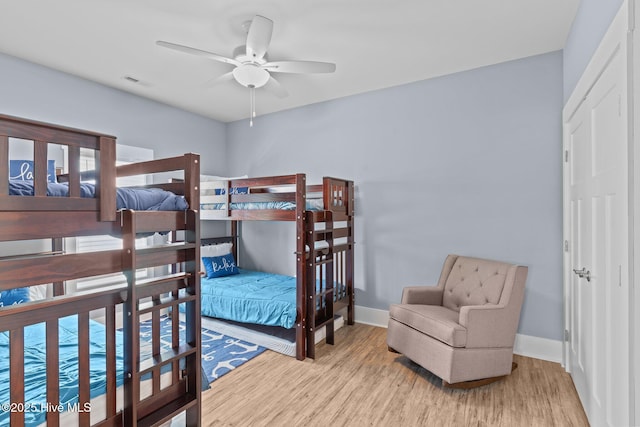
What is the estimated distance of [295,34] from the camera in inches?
101

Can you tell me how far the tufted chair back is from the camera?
2.71m

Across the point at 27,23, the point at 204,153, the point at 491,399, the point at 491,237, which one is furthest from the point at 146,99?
the point at 491,399

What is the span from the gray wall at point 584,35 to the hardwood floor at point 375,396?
7.49 feet

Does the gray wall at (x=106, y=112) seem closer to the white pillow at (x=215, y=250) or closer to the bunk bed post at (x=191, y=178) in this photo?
the white pillow at (x=215, y=250)

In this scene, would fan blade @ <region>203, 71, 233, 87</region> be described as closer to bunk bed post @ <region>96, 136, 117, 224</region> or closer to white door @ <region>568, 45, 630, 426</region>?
bunk bed post @ <region>96, 136, 117, 224</region>

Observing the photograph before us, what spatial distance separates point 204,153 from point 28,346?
130 inches

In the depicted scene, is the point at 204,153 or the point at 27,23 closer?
the point at 27,23

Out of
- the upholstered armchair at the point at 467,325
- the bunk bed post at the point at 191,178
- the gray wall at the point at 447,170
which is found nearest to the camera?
the bunk bed post at the point at 191,178

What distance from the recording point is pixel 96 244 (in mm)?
3508

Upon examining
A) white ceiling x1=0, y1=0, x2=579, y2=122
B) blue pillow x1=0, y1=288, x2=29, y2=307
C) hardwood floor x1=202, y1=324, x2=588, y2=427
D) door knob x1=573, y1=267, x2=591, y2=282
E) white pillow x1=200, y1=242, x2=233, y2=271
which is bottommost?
hardwood floor x1=202, y1=324, x2=588, y2=427

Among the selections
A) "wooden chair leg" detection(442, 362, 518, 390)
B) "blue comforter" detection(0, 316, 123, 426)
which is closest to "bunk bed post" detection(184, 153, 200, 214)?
"blue comforter" detection(0, 316, 123, 426)

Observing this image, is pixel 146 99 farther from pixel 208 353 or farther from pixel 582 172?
pixel 582 172

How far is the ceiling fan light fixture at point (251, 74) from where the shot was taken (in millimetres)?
2471

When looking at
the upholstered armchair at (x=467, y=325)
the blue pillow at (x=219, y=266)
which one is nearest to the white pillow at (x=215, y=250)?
the blue pillow at (x=219, y=266)
